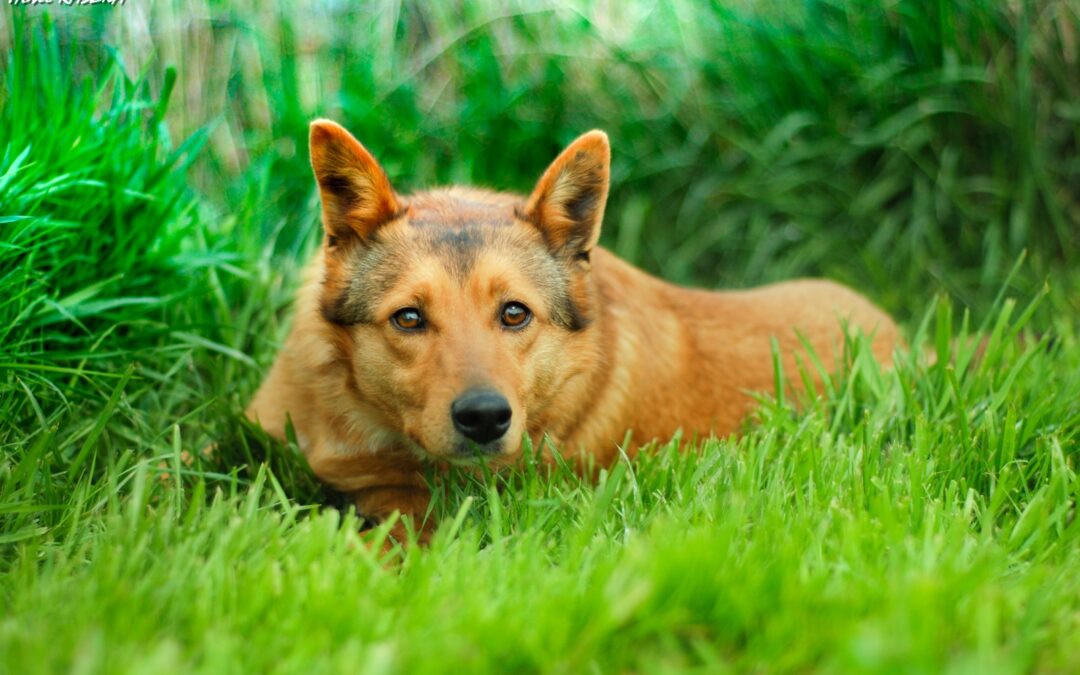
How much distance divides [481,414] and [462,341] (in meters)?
0.30

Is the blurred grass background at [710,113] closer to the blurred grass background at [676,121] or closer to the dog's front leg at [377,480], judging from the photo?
the blurred grass background at [676,121]

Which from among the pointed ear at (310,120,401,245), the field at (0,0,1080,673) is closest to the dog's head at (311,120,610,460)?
the pointed ear at (310,120,401,245)

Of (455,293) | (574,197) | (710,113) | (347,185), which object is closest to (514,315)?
(455,293)

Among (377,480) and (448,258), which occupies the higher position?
(448,258)

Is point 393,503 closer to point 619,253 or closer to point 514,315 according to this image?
point 514,315

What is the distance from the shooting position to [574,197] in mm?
3744

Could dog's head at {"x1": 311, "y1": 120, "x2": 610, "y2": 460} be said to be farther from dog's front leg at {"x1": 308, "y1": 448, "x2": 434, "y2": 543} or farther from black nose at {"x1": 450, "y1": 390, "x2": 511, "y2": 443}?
dog's front leg at {"x1": 308, "y1": 448, "x2": 434, "y2": 543}

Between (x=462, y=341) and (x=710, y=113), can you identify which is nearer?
(x=462, y=341)

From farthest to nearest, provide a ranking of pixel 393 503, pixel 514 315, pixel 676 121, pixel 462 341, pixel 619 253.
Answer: pixel 676 121 < pixel 619 253 < pixel 393 503 < pixel 514 315 < pixel 462 341

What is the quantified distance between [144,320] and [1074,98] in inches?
191

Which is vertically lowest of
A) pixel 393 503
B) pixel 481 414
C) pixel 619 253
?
pixel 393 503

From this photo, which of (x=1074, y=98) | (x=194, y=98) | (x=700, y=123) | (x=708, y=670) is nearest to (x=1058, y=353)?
(x=1074, y=98)

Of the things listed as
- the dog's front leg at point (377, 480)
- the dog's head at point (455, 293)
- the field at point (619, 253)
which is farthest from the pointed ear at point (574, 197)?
the dog's front leg at point (377, 480)

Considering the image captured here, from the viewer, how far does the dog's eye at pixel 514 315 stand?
3.50 meters
